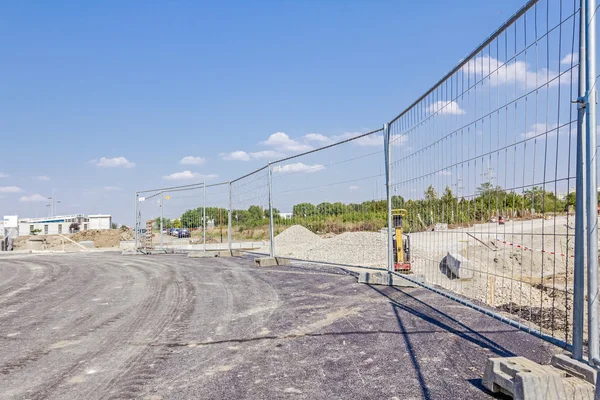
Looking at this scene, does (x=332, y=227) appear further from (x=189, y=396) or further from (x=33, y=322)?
(x=189, y=396)

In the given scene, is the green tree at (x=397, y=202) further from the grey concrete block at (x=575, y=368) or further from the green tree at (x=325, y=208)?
the grey concrete block at (x=575, y=368)

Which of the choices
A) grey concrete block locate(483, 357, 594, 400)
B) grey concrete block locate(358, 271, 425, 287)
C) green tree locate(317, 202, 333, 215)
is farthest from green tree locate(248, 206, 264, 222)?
grey concrete block locate(483, 357, 594, 400)

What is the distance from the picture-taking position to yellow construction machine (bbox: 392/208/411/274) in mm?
7677

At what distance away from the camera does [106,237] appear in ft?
132

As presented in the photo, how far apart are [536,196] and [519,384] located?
65.8 inches

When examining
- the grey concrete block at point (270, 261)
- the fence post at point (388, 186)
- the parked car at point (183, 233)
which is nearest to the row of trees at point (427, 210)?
the fence post at point (388, 186)

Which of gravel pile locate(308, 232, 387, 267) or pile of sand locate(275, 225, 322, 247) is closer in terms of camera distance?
pile of sand locate(275, 225, 322, 247)

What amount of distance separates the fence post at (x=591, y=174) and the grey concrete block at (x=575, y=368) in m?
0.10

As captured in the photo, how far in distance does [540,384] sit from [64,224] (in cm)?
6441

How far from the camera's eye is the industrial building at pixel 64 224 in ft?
195

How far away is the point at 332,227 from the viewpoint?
9.67 meters

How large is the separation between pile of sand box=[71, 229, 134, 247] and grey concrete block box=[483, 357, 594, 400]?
38039mm

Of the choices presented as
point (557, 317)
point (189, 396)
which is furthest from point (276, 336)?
point (557, 317)

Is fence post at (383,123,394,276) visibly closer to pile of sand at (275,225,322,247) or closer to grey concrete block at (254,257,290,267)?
pile of sand at (275,225,322,247)
